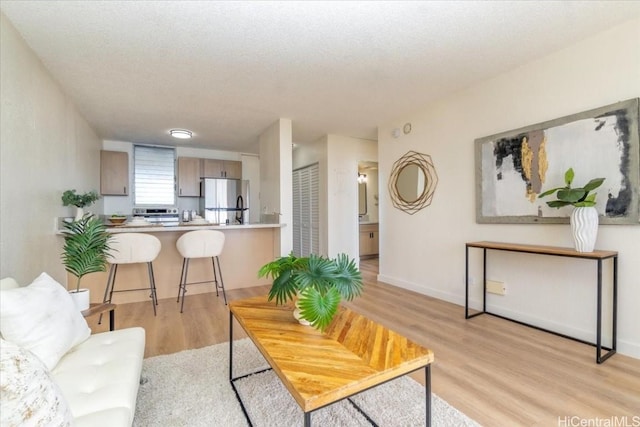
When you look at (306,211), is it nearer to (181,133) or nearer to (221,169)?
(221,169)

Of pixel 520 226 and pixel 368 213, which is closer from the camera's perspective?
pixel 520 226

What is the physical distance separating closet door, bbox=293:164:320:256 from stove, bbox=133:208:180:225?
2.40 metres

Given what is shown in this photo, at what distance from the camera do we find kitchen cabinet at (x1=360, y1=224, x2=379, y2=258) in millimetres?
6817

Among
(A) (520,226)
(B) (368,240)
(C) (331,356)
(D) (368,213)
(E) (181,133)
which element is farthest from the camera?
(D) (368,213)

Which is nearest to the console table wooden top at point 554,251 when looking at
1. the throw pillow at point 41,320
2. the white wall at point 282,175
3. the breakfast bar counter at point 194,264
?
the white wall at point 282,175

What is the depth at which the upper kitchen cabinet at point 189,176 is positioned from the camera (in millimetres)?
5547

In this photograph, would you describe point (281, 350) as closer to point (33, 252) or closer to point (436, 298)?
point (33, 252)

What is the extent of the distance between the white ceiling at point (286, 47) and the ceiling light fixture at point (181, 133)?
905mm

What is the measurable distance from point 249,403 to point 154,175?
200 inches

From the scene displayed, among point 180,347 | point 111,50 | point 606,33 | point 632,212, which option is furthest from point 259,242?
point 606,33

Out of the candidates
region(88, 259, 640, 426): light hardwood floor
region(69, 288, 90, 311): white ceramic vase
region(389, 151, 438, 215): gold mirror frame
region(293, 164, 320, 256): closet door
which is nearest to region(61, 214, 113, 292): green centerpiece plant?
region(69, 288, 90, 311): white ceramic vase

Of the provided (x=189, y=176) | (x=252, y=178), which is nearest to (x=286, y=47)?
(x=189, y=176)

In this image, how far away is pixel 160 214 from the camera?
5.50 m

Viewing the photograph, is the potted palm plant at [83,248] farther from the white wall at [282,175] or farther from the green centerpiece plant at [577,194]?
the green centerpiece plant at [577,194]
